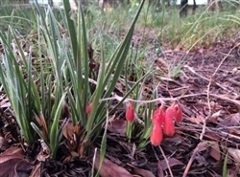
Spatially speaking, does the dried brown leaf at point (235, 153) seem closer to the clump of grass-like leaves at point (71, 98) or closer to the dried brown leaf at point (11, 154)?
the clump of grass-like leaves at point (71, 98)

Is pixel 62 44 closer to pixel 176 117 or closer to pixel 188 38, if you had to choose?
pixel 176 117

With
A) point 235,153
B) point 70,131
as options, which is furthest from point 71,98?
point 235,153

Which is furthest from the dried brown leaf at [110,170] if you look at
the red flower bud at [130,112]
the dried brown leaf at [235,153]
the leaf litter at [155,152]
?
the dried brown leaf at [235,153]

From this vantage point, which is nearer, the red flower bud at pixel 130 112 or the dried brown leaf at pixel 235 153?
the red flower bud at pixel 130 112

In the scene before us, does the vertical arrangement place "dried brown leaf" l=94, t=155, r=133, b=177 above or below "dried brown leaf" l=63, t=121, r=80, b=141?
below

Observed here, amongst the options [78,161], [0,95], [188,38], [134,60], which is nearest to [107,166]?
[78,161]

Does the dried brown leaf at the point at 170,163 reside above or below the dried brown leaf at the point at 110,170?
below

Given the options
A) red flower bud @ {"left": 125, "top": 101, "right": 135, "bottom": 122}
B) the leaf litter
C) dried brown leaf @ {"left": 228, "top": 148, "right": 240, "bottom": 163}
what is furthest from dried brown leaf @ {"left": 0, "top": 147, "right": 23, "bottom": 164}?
dried brown leaf @ {"left": 228, "top": 148, "right": 240, "bottom": 163}

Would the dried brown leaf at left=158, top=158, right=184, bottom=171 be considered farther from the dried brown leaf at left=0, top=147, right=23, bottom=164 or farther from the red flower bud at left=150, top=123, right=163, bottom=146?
the dried brown leaf at left=0, top=147, right=23, bottom=164

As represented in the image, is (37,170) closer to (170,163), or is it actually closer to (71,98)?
(71,98)
